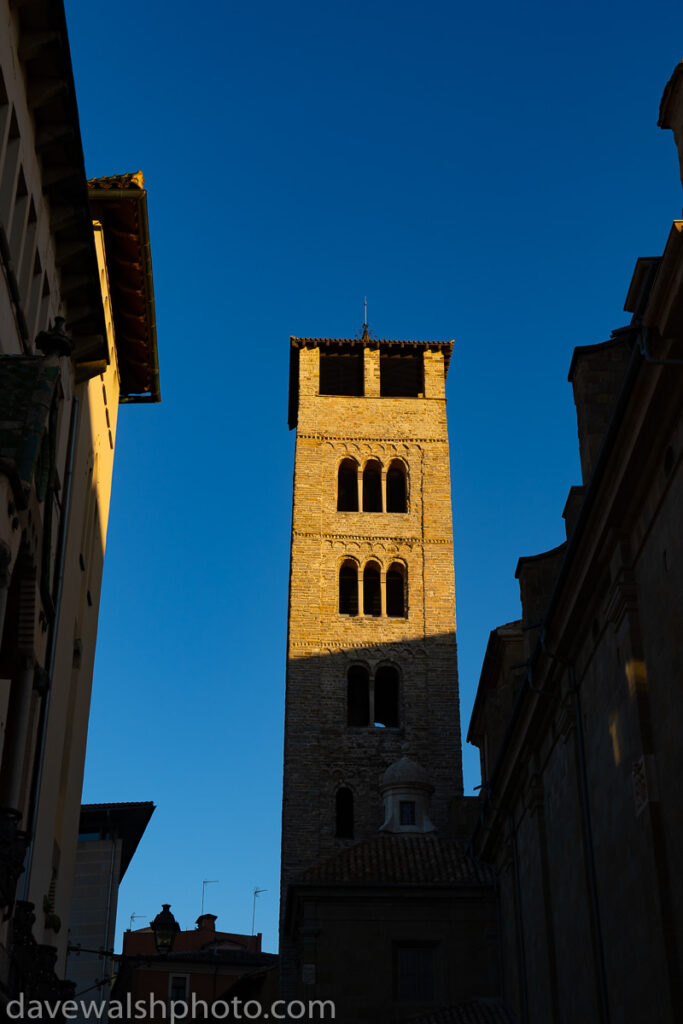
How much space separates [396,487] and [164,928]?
3519cm

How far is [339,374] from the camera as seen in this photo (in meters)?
53.7

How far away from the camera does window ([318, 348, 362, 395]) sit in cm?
5331

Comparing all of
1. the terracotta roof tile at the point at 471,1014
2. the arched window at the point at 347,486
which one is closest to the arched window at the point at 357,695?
the arched window at the point at 347,486

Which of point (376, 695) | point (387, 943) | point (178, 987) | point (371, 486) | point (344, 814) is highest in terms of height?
point (371, 486)

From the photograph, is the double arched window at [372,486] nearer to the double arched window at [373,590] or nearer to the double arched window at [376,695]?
the double arched window at [373,590]

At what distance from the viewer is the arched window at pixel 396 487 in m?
50.2

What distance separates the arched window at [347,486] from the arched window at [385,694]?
286 inches

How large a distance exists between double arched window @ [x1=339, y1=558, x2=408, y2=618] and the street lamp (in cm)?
3013

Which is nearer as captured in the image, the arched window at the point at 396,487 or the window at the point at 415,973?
the window at the point at 415,973

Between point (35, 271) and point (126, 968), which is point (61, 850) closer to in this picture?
point (126, 968)

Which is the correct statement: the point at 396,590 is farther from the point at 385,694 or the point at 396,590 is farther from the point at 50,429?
the point at 50,429

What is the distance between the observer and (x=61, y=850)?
835 inches

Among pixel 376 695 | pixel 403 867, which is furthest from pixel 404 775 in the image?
pixel 403 867

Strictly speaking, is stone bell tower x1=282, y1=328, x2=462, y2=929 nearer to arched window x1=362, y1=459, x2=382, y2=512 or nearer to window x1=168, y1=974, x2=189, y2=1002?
arched window x1=362, y1=459, x2=382, y2=512
